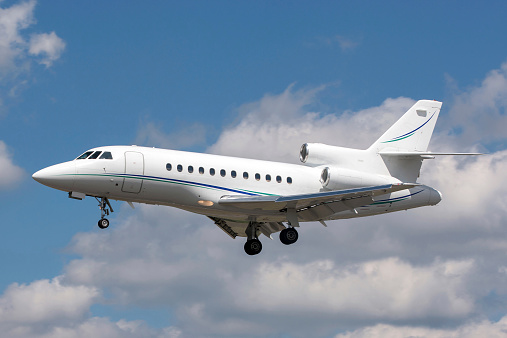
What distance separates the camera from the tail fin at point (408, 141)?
127ft

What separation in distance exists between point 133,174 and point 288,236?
24.3ft

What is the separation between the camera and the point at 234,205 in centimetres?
3484

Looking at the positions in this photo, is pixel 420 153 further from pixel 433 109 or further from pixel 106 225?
pixel 106 225

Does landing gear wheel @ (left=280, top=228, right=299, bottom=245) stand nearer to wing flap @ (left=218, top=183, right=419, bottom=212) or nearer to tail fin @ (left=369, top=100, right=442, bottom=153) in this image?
wing flap @ (left=218, top=183, right=419, bottom=212)

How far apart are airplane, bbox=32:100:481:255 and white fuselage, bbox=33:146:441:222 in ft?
0.13

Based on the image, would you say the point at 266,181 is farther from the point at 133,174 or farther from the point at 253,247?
the point at 133,174

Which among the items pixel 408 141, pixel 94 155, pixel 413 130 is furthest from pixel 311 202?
pixel 94 155

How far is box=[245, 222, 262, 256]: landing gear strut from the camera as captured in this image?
128ft

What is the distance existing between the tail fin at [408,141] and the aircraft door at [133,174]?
11280mm

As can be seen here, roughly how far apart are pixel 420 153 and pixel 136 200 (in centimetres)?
1323

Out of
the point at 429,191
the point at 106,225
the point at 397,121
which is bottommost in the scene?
the point at 106,225

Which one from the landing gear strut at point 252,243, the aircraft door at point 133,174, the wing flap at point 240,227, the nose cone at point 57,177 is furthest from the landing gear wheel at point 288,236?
the nose cone at point 57,177

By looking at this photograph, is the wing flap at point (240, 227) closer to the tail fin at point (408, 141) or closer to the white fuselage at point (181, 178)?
the white fuselage at point (181, 178)

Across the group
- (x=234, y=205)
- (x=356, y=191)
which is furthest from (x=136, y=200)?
(x=356, y=191)
